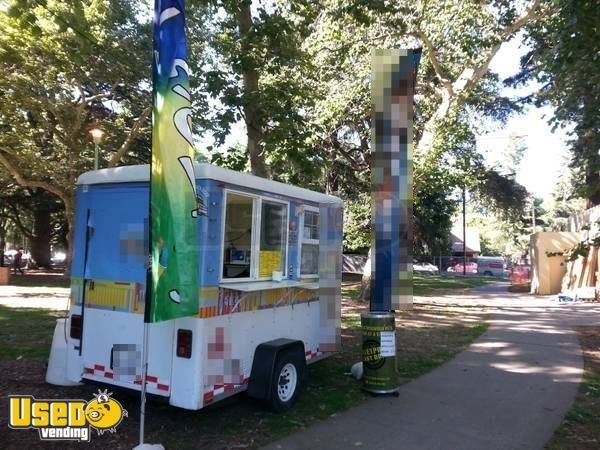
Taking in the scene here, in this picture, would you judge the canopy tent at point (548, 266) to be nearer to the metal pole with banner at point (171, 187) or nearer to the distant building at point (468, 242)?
the metal pole with banner at point (171, 187)

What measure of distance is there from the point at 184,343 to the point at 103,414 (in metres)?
1.21

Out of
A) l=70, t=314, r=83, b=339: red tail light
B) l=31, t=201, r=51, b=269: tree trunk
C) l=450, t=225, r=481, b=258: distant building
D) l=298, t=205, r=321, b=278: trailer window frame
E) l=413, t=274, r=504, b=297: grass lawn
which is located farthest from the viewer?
l=450, t=225, r=481, b=258: distant building

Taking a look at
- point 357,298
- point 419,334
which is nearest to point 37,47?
point 357,298

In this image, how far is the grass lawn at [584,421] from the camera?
516 cm

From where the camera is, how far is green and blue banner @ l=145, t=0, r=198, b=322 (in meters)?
4.28

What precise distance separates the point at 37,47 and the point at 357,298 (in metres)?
13.3

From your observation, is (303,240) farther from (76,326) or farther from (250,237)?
(76,326)

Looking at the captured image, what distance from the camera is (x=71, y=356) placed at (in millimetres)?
5594

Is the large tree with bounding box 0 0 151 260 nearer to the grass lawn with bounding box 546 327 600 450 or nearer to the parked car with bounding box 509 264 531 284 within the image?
the grass lawn with bounding box 546 327 600 450

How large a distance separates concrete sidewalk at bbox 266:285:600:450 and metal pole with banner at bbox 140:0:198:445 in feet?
5.45

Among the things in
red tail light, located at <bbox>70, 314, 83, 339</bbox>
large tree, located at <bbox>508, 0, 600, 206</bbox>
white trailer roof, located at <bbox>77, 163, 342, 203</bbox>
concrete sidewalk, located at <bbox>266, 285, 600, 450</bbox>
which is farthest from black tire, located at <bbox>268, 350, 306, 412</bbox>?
large tree, located at <bbox>508, 0, 600, 206</bbox>

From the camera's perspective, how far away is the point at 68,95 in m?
21.4

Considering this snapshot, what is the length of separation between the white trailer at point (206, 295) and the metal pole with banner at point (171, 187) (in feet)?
1.08

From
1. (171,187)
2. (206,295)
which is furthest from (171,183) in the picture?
(206,295)
